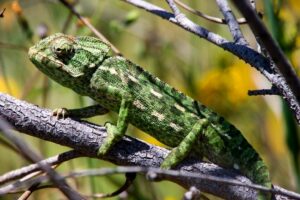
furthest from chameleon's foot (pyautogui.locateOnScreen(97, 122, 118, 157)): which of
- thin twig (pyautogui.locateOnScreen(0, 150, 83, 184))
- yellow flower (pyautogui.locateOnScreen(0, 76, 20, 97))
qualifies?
yellow flower (pyautogui.locateOnScreen(0, 76, 20, 97))

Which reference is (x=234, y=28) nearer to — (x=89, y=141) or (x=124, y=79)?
(x=89, y=141)

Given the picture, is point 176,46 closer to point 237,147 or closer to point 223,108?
point 223,108

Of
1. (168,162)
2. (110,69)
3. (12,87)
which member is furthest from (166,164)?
(12,87)

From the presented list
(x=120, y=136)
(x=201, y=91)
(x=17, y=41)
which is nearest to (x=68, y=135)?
(x=120, y=136)

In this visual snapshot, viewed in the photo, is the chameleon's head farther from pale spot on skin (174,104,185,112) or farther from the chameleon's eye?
pale spot on skin (174,104,185,112)

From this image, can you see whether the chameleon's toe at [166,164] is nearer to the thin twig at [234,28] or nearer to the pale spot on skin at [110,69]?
the thin twig at [234,28]

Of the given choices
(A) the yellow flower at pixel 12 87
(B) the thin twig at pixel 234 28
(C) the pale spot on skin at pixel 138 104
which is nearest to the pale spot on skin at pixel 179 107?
(C) the pale spot on skin at pixel 138 104
